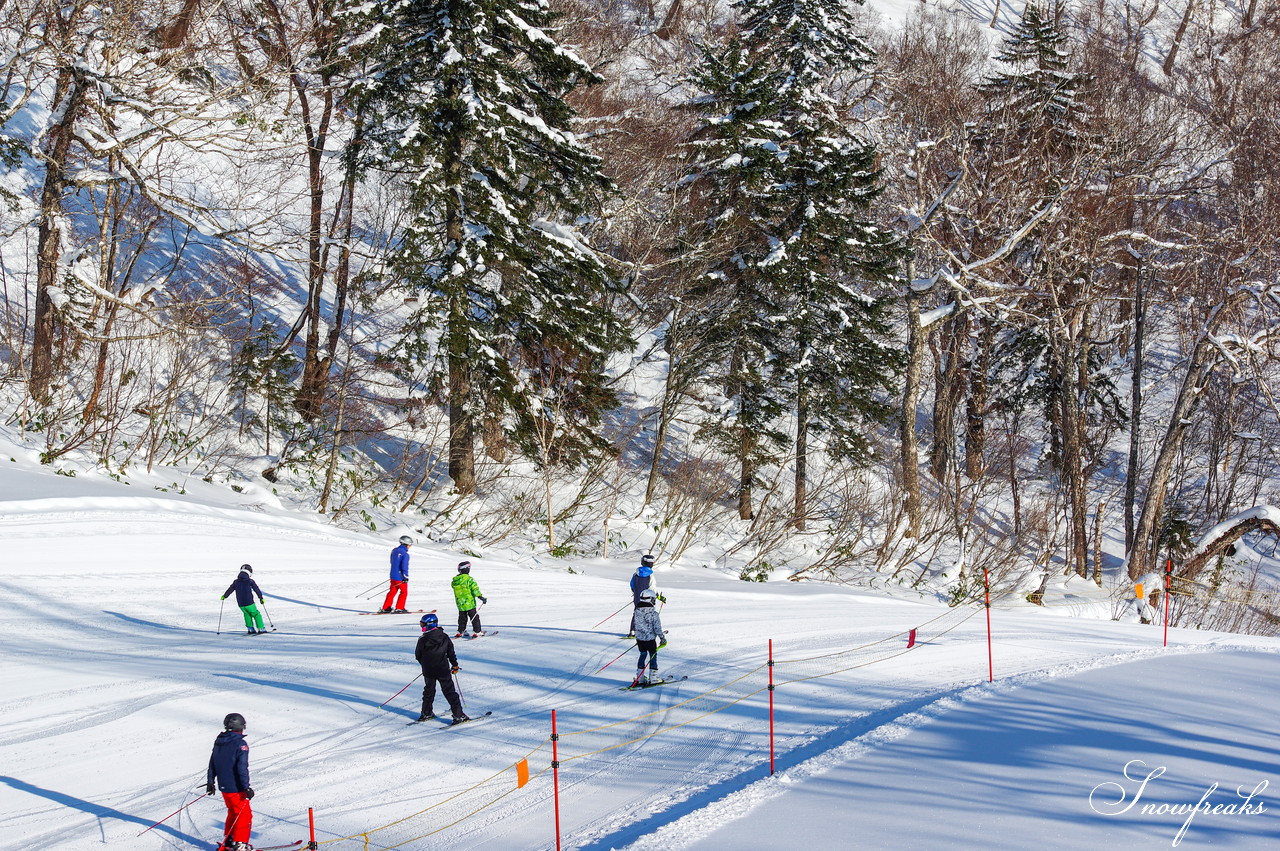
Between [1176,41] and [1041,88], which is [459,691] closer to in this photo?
[1041,88]

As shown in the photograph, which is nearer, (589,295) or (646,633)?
(646,633)

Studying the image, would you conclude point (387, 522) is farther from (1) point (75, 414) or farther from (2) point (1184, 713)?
(2) point (1184, 713)

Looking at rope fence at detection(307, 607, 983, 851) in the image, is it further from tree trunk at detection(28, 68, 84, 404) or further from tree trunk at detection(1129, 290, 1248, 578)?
tree trunk at detection(1129, 290, 1248, 578)

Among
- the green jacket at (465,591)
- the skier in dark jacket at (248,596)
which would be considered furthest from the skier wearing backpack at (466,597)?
the skier in dark jacket at (248,596)

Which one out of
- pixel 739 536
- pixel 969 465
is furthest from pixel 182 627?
pixel 969 465

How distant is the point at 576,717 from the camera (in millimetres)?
9953

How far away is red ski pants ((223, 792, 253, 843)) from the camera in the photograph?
7.10m


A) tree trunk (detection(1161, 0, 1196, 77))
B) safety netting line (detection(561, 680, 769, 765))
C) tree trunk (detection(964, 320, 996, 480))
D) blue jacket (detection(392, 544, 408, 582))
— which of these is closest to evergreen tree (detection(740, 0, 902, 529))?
tree trunk (detection(964, 320, 996, 480))

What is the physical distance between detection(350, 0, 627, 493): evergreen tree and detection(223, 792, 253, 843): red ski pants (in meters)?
14.5

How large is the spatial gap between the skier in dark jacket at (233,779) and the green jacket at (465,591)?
5473mm

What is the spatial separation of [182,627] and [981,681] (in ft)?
38.2

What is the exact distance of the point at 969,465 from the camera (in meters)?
32.9

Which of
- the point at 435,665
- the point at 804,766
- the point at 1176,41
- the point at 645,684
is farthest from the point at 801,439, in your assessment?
the point at 1176,41

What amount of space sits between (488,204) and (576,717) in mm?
14682
